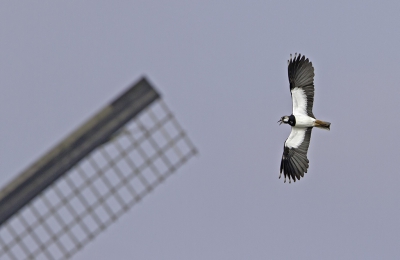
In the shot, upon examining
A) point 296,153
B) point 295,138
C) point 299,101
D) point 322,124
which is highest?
point 299,101

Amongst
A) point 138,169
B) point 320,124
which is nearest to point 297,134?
point 320,124

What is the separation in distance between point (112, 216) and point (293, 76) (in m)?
19.7

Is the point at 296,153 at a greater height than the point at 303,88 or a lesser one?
lesser

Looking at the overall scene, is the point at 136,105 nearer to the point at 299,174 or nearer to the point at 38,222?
the point at 38,222

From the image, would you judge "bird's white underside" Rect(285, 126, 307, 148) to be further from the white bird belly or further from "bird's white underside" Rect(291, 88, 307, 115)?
"bird's white underside" Rect(291, 88, 307, 115)

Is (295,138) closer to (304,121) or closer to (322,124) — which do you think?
(304,121)

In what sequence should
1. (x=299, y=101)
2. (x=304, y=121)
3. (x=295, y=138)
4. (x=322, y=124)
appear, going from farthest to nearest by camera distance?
(x=295, y=138) → (x=299, y=101) → (x=304, y=121) → (x=322, y=124)

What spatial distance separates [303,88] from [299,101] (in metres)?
0.63

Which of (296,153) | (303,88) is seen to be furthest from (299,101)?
(296,153)

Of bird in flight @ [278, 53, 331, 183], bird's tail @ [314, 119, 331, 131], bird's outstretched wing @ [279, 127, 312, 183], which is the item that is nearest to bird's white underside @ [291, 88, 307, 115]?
bird in flight @ [278, 53, 331, 183]

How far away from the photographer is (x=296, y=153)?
4291 centimetres

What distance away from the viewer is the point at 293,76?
42938 mm

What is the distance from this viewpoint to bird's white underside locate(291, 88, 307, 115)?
42.6m

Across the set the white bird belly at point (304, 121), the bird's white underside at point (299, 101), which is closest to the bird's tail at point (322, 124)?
the white bird belly at point (304, 121)
